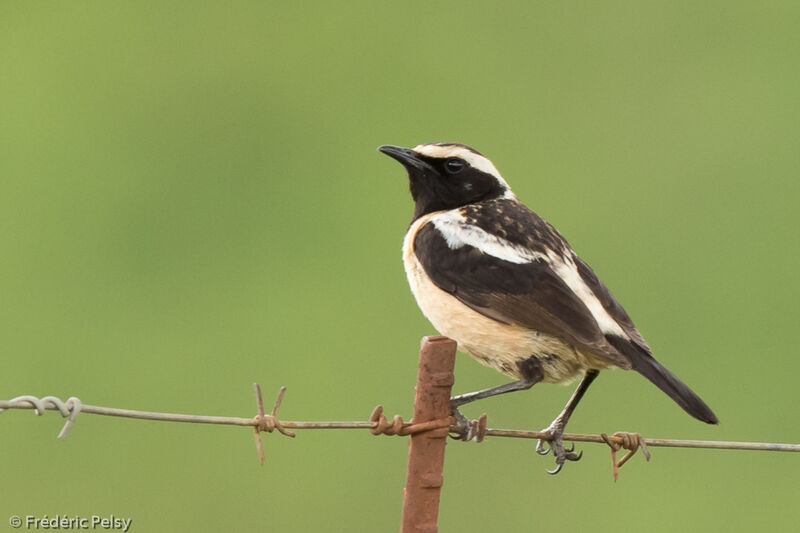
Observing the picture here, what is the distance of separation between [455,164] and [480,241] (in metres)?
0.94

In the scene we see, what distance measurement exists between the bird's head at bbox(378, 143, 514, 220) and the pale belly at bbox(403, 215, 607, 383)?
0.89 metres

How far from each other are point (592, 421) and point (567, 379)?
457 centimetres

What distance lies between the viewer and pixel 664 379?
261 inches

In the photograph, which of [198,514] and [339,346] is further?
[339,346]

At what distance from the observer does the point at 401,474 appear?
11.6 meters

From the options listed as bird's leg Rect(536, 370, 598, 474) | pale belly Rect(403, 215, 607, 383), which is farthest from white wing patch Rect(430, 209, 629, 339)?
bird's leg Rect(536, 370, 598, 474)

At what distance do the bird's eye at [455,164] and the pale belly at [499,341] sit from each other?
0.96 metres

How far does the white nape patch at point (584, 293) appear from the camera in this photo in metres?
6.93

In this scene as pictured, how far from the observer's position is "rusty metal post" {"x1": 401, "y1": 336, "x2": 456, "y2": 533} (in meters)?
5.46

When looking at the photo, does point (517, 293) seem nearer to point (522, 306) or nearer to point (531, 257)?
point (522, 306)

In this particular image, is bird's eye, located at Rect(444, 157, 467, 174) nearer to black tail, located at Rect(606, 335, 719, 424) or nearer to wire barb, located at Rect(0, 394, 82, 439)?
black tail, located at Rect(606, 335, 719, 424)

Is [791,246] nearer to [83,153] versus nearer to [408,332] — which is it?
[408,332]

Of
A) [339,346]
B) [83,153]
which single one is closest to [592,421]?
[339,346]

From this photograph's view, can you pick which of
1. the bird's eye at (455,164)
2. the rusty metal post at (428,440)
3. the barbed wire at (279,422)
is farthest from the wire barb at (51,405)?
the bird's eye at (455,164)
